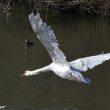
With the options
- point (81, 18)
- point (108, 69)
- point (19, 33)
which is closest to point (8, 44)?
point (19, 33)

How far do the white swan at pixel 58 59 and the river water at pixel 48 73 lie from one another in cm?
378

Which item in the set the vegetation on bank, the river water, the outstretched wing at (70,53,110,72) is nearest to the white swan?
the outstretched wing at (70,53,110,72)

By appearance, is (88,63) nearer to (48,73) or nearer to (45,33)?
(45,33)

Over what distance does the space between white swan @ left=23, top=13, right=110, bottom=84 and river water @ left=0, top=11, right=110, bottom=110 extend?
3.78m

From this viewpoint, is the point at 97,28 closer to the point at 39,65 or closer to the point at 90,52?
the point at 90,52

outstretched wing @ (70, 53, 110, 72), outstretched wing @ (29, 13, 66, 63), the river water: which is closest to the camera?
outstretched wing @ (29, 13, 66, 63)

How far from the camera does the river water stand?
1167cm

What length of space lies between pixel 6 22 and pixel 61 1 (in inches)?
207

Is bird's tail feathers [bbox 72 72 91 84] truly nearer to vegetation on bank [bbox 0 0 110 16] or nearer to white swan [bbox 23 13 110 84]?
white swan [bbox 23 13 110 84]

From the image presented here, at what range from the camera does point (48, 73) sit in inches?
538

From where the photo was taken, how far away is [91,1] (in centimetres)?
2605

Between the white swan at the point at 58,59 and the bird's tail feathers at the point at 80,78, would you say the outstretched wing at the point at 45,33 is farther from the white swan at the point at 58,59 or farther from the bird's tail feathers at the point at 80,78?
the bird's tail feathers at the point at 80,78

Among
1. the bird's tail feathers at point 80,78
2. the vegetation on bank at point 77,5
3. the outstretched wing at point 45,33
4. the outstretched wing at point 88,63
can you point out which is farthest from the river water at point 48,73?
the outstretched wing at point 45,33

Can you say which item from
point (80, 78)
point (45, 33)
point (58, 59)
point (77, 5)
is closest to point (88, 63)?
point (58, 59)
